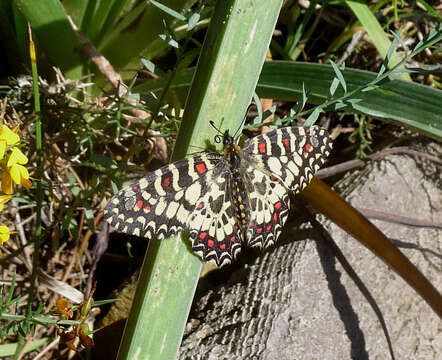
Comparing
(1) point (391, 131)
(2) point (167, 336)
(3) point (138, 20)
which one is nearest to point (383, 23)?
(1) point (391, 131)

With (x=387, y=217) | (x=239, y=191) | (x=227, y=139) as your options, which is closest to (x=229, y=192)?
(x=239, y=191)

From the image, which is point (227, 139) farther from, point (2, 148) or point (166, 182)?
point (2, 148)

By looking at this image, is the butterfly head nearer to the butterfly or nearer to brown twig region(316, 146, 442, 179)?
the butterfly

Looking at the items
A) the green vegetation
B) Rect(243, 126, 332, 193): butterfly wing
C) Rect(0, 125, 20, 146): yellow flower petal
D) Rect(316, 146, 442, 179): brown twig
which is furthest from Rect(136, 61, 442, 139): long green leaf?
Rect(0, 125, 20, 146): yellow flower petal

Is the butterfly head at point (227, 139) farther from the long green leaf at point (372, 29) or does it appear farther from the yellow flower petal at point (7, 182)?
the long green leaf at point (372, 29)

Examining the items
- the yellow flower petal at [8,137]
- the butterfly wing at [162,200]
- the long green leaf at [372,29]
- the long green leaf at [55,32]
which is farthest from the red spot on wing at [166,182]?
the long green leaf at [372,29]

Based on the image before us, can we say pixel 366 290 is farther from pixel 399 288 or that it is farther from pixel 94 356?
pixel 94 356
